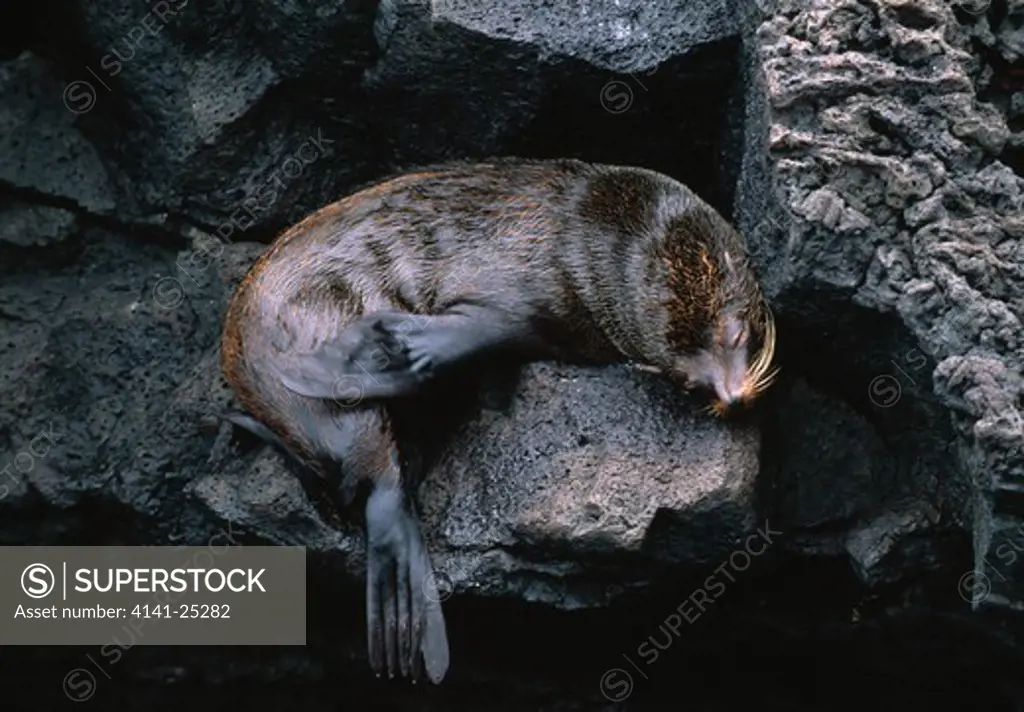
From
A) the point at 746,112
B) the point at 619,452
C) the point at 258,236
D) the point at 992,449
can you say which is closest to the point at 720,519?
the point at 619,452

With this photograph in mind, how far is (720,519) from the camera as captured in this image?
17.8 feet

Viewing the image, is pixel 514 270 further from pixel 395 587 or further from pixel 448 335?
pixel 395 587

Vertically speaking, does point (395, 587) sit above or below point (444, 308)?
below

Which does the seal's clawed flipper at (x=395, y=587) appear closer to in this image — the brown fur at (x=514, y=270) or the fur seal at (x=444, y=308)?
the fur seal at (x=444, y=308)

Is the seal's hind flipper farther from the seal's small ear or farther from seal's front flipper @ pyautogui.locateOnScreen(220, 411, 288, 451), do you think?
the seal's small ear

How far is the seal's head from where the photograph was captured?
5.48 metres

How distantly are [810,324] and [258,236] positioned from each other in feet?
6.24

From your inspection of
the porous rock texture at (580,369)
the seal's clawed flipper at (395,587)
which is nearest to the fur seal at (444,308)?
the seal's clawed flipper at (395,587)

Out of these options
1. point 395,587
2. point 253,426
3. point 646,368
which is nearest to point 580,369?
point 646,368

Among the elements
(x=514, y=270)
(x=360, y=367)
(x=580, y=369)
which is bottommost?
(x=580, y=369)

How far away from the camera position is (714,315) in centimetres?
558

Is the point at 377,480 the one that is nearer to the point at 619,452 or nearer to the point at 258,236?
the point at 619,452

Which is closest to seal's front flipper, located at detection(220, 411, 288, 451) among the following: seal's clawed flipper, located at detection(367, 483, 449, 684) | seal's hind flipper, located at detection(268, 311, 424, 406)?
seal's hind flipper, located at detection(268, 311, 424, 406)

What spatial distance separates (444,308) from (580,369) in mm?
444
